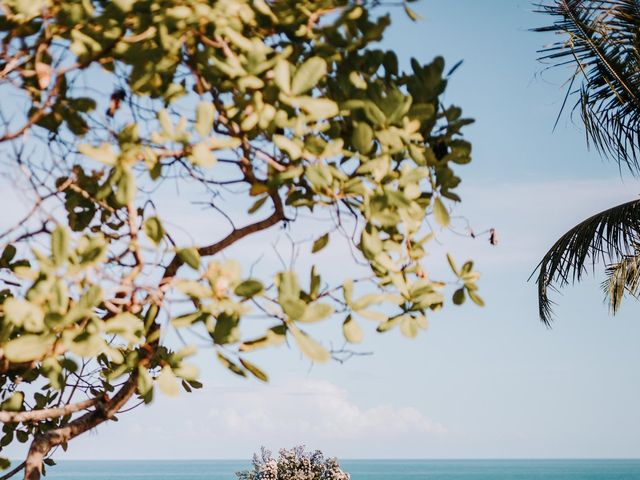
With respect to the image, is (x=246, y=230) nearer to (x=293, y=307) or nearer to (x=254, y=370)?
(x=254, y=370)

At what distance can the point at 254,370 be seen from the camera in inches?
94.6

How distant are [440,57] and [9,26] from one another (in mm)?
1516

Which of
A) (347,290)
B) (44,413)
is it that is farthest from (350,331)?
(44,413)

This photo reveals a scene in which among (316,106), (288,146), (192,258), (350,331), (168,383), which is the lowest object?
(168,383)

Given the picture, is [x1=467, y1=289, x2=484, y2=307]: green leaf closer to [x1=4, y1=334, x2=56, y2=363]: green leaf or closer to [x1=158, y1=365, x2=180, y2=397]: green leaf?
[x1=158, y1=365, x2=180, y2=397]: green leaf

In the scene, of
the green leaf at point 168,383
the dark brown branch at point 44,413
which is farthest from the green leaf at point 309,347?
the dark brown branch at point 44,413

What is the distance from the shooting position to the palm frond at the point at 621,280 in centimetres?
1020

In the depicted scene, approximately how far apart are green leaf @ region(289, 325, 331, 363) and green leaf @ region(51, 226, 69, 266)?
69 centimetres

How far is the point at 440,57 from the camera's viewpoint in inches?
101

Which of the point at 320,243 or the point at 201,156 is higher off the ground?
the point at 201,156

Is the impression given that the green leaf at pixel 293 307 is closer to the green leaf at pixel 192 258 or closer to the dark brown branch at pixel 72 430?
the green leaf at pixel 192 258

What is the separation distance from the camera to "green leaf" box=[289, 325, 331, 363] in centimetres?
217

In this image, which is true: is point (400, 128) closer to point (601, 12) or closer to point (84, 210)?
point (84, 210)

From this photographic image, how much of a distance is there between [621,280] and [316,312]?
927 cm
